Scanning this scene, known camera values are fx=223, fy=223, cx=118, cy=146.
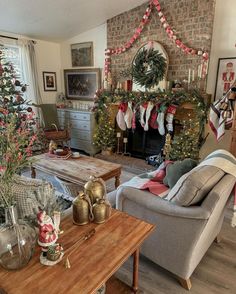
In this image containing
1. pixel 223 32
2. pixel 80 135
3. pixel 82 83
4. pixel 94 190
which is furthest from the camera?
pixel 82 83

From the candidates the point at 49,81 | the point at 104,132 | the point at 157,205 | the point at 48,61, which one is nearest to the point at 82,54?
the point at 48,61

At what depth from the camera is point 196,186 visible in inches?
57.2

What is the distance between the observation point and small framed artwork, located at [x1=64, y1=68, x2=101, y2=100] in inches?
194

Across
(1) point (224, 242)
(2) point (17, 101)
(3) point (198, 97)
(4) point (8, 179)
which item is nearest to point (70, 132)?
(2) point (17, 101)

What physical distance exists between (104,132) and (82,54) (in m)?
1.93

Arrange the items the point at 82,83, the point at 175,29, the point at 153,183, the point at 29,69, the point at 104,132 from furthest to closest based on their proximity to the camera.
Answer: the point at 82,83 → the point at 29,69 → the point at 104,132 → the point at 175,29 → the point at 153,183

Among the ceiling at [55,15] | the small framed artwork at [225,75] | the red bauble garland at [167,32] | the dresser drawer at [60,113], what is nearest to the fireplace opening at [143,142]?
the small framed artwork at [225,75]

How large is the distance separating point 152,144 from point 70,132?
1.94 metres

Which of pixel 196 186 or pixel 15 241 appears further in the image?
pixel 196 186

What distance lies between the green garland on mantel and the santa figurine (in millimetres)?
2998

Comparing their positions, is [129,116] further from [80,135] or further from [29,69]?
[29,69]

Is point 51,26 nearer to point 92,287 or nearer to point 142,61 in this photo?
point 142,61

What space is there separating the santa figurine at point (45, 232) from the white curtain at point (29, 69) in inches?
174

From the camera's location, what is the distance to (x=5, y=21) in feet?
12.9
